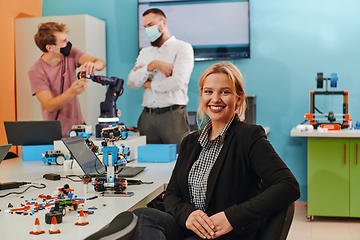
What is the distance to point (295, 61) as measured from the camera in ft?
12.9

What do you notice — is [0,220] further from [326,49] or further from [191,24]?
[326,49]

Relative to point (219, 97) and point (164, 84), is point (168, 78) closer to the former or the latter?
point (164, 84)

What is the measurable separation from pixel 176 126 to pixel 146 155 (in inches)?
33.8

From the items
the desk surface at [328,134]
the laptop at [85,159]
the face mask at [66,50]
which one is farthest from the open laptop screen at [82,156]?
the face mask at [66,50]

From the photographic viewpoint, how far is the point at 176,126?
3287 millimetres

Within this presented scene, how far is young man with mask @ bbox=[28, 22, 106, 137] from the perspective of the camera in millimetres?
3961

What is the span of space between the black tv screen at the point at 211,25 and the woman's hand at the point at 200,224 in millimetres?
2897

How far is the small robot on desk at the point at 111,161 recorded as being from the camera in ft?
5.31

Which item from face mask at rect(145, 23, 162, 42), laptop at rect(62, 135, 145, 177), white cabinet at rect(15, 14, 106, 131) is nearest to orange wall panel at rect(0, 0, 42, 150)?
white cabinet at rect(15, 14, 106, 131)

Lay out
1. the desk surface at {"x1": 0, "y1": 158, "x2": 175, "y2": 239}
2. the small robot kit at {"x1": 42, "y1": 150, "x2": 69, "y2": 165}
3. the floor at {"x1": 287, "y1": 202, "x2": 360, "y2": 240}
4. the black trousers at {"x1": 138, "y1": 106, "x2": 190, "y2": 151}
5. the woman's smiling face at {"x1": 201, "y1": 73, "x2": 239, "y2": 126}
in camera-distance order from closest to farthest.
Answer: the desk surface at {"x1": 0, "y1": 158, "x2": 175, "y2": 239} < the woman's smiling face at {"x1": 201, "y1": 73, "x2": 239, "y2": 126} < the small robot kit at {"x1": 42, "y1": 150, "x2": 69, "y2": 165} < the floor at {"x1": 287, "y1": 202, "x2": 360, "y2": 240} < the black trousers at {"x1": 138, "y1": 106, "x2": 190, "y2": 151}

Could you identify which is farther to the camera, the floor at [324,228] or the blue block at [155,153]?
the floor at [324,228]

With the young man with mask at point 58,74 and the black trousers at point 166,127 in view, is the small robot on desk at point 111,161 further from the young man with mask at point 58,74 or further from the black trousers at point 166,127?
the young man with mask at point 58,74

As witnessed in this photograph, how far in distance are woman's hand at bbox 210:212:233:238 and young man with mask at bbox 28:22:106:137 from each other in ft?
9.60

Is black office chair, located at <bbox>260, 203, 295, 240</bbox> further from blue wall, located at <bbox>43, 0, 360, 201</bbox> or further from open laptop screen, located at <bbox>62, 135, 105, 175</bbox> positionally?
blue wall, located at <bbox>43, 0, 360, 201</bbox>
